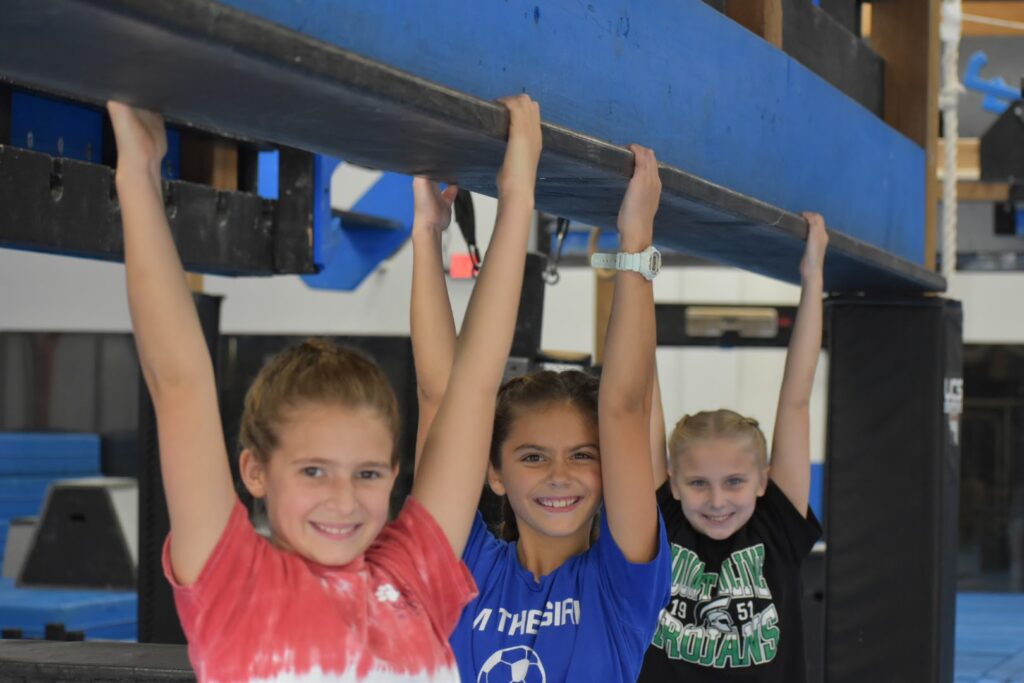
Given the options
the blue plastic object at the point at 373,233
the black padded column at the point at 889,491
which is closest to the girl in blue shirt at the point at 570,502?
the black padded column at the point at 889,491

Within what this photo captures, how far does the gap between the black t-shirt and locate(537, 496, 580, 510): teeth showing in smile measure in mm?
779

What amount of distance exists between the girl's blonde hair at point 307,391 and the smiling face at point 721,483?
1238mm

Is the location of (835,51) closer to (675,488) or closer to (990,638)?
(675,488)

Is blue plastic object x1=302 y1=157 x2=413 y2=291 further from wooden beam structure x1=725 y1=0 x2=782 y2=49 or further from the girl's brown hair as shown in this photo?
the girl's brown hair

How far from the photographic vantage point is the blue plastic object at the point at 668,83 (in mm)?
1448

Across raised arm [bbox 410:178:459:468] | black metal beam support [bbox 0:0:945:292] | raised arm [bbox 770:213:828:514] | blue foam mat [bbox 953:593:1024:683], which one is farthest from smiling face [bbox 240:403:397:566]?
blue foam mat [bbox 953:593:1024:683]

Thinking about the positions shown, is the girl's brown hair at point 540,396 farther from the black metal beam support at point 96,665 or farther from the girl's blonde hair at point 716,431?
the black metal beam support at point 96,665

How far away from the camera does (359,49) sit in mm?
Answer: 1355

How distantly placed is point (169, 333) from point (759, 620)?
1.60 metres

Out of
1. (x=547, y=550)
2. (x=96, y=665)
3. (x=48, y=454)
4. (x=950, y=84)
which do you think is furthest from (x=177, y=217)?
(x=48, y=454)

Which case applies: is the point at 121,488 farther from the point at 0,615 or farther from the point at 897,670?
the point at 897,670

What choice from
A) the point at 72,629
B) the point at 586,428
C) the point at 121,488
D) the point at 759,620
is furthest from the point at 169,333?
the point at 121,488

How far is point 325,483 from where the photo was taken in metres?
1.48

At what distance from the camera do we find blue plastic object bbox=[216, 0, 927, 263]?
1448 millimetres
